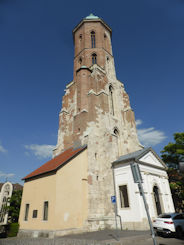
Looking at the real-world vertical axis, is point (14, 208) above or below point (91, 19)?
below

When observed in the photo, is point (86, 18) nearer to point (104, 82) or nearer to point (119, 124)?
point (104, 82)

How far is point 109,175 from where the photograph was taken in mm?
17094

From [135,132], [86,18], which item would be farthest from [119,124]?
[86,18]

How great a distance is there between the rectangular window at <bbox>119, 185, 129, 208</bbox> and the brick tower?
0.94 metres

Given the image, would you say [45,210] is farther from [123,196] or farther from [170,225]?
[170,225]

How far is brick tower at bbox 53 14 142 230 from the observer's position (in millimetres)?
16484

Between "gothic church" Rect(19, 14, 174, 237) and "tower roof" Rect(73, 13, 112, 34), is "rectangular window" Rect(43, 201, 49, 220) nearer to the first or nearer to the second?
"gothic church" Rect(19, 14, 174, 237)

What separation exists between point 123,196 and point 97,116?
965 centimetres

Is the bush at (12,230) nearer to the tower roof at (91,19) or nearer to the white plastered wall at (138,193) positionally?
the white plastered wall at (138,193)

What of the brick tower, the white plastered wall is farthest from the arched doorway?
the brick tower

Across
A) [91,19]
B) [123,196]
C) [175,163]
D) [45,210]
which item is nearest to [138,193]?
[123,196]

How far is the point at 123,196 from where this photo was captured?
1633 centimetres

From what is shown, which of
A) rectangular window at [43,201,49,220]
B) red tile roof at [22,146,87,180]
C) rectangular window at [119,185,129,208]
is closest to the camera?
rectangular window at [43,201,49,220]

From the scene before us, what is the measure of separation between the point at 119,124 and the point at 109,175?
851 centimetres
